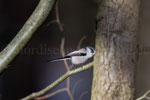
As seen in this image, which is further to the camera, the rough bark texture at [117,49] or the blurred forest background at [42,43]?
the blurred forest background at [42,43]

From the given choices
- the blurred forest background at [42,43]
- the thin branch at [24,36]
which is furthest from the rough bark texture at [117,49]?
the blurred forest background at [42,43]

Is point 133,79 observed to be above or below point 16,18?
below

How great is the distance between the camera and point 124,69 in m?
0.34

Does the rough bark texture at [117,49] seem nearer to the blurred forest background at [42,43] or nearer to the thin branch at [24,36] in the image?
the thin branch at [24,36]

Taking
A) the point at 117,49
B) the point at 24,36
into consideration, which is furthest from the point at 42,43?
the point at 117,49

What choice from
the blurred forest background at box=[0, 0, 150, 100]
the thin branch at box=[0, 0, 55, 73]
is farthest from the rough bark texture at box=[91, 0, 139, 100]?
the blurred forest background at box=[0, 0, 150, 100]

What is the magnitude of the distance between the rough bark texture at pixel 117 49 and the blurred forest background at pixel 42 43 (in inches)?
11.9

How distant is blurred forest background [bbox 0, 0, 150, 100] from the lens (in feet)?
2.03

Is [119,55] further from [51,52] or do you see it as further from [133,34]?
[51,52]

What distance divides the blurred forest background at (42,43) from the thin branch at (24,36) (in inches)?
7.6

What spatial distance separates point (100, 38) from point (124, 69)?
0.27 feet

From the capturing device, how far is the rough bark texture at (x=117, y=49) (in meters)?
0.33

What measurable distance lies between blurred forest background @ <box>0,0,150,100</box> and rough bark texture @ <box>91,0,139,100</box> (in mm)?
302

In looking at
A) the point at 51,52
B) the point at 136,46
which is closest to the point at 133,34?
the point at 136,46
